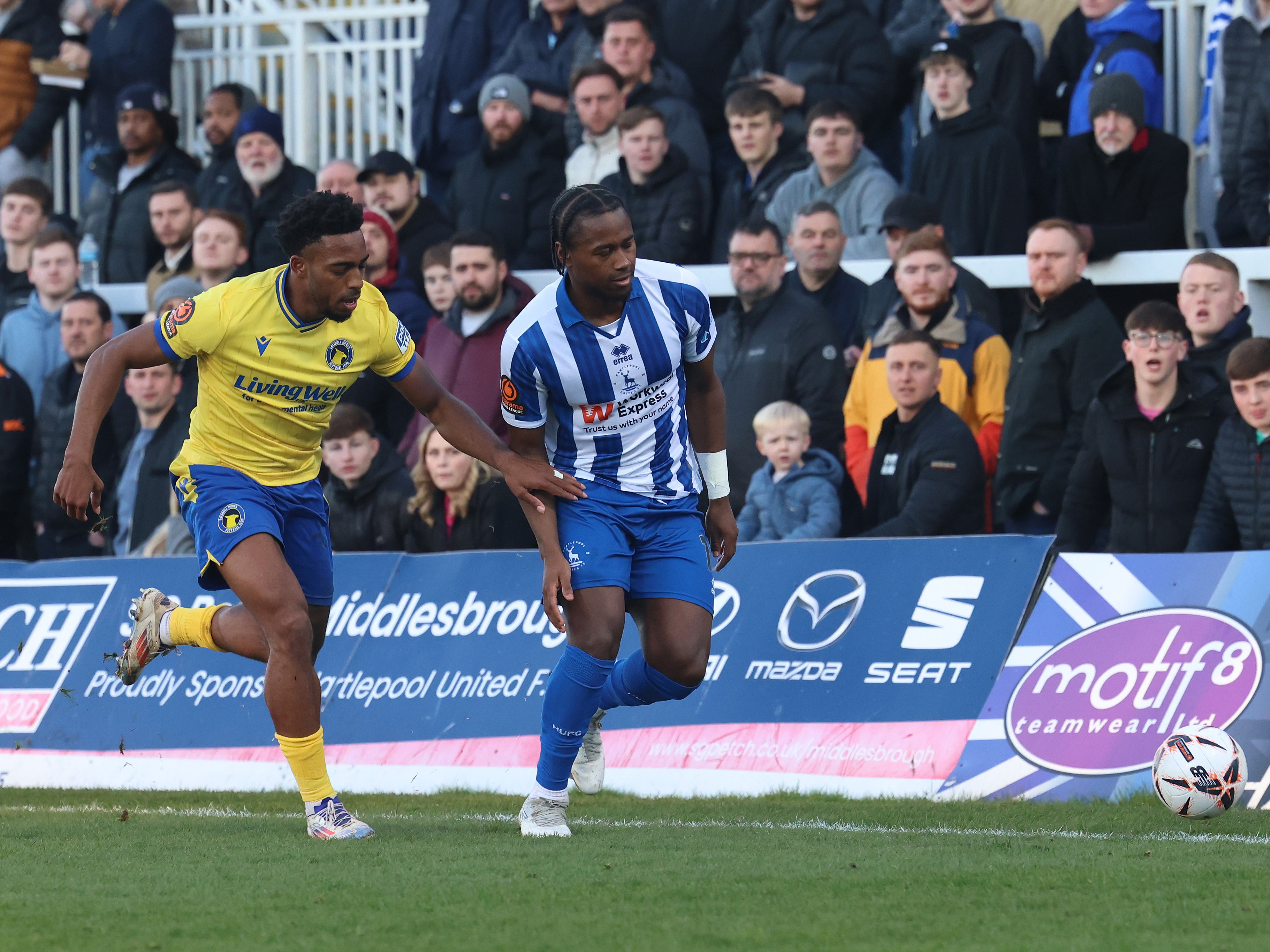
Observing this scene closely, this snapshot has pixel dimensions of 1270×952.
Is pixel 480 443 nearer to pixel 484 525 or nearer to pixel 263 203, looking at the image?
pixel 484 525

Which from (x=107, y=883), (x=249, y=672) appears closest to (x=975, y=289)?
(x=249, y=672)

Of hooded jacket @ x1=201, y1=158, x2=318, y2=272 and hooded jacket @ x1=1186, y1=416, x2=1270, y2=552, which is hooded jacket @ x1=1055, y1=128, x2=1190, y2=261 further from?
hooded jacket @ x1=201, y1=158, x2=318, y2=272

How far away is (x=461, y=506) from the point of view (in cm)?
1062

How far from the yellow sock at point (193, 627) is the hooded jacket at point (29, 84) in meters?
9.72

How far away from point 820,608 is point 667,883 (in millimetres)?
3587

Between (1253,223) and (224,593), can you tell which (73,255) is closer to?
(224,593)

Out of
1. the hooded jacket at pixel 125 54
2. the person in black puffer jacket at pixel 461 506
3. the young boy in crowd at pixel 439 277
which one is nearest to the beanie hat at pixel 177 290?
the young boy in crowd at pixel 439 277

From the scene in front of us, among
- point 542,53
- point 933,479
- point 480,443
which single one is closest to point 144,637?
point 480,443

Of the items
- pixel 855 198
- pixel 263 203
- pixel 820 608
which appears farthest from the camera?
pixel 263 203

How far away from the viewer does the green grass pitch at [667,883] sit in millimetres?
4668

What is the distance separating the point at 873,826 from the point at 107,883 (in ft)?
10.0

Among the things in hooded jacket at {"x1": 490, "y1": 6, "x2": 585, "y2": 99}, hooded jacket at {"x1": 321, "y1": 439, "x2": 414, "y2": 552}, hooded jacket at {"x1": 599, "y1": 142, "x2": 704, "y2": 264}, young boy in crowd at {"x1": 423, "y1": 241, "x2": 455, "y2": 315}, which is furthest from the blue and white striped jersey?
hooded jacket at {"x1": 490, "y1": 6, "x2": 585, "y2": 99}

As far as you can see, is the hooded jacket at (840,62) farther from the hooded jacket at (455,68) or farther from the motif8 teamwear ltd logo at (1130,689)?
the motif8 teamwear ltd logo at (1130,689)

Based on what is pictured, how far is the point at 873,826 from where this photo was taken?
7.05 m
